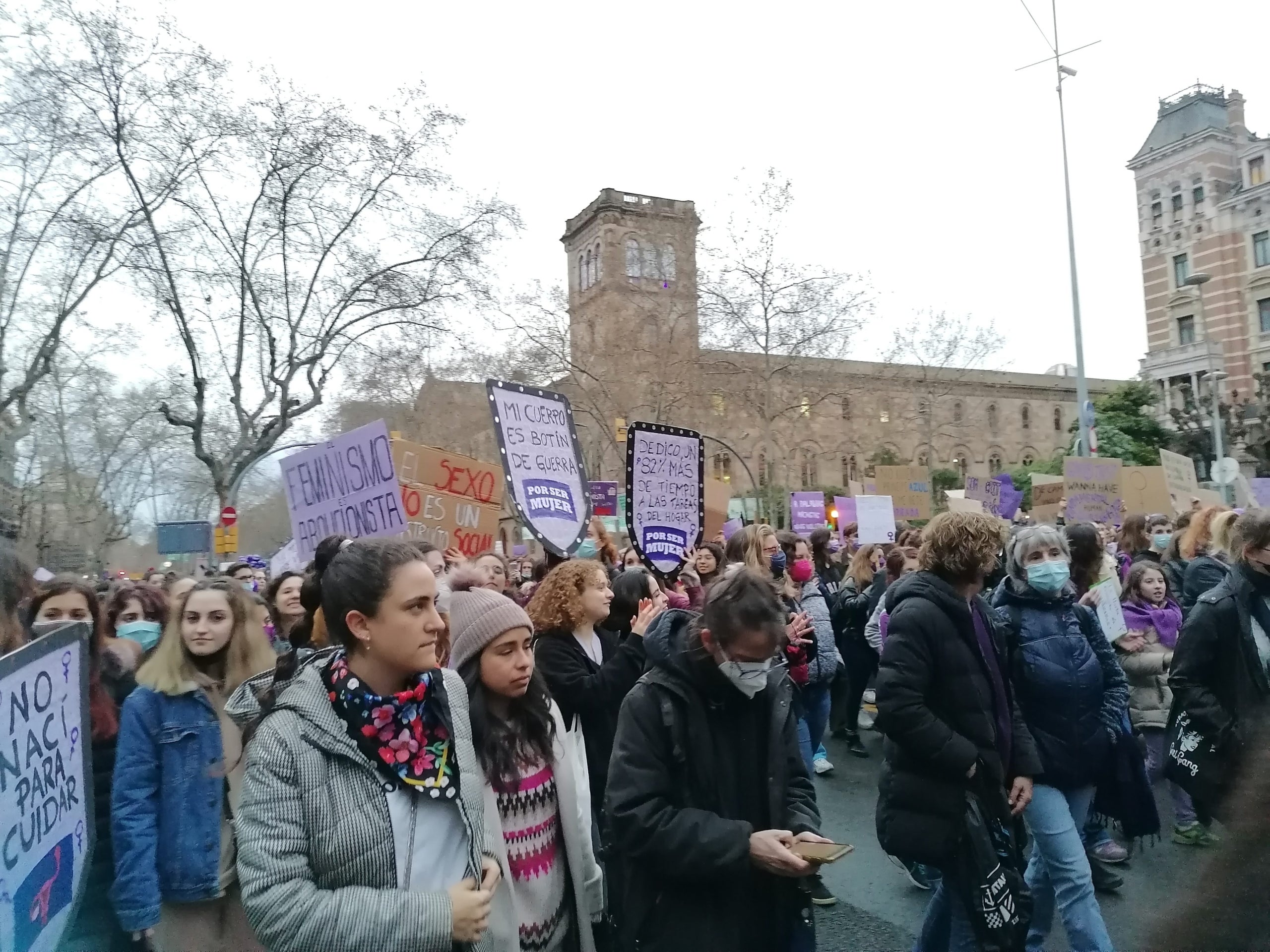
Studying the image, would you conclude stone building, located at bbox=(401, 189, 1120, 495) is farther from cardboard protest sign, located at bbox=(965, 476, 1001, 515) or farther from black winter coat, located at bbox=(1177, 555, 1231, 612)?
black winter coat, located at bbox=(1177, 555, 1231, 612)

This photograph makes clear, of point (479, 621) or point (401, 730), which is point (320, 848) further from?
point (479, 621)

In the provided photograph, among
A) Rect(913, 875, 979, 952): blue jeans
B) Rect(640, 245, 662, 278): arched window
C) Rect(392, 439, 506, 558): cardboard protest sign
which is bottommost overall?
Rect(913, 875, 979, 952): blue jeans

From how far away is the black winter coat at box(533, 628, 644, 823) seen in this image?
3682 millimetres

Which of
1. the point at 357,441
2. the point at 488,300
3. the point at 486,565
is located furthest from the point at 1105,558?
the point at 488,300

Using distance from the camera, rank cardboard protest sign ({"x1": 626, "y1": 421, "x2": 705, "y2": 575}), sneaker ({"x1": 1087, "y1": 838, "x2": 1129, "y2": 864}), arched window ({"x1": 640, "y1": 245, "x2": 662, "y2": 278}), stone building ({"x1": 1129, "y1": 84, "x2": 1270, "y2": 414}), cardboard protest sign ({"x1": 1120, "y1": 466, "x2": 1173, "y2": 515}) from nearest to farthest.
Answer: sneaker ({"x1": 1087, "y1": 838, "x2": 1129, "y2": 864}) < cardboard protest sign ({"x1": 626, "y1": 421, "x2": 705, "y2": 575}) < cardboard protest sign ({"x1": 1120, "y1": 466, "x2": 1173, "y2": 515}) < arched window ({"x1": 640, "y1": 245, "x2": 662, "y2": 278}) < stone building ({"x1": 1129, "y1": 84, "x2": 1270, "y2": 414})

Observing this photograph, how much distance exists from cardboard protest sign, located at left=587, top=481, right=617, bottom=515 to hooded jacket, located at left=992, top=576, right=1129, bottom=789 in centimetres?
1605

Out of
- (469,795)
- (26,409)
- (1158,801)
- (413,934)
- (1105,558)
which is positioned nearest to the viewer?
(413,934)

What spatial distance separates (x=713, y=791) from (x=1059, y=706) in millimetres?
1958

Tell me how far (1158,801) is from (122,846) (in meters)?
6.19

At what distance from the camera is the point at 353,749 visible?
6.16 ft

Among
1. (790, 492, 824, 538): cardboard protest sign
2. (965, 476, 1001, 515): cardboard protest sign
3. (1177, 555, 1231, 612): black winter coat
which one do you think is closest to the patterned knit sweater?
(1177, 555, 1231, 612): black winter coat

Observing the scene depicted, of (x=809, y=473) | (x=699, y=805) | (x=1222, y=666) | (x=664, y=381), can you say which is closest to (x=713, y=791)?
(x=699, y=805)

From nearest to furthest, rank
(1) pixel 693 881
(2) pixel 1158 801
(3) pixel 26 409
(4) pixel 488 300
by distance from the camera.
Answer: (1) pixel 693 881, (2) pixel 1158 801, (3) pixel 26 409, (4) pixel 488 300

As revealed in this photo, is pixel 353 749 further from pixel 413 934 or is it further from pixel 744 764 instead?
pixel 744 764
